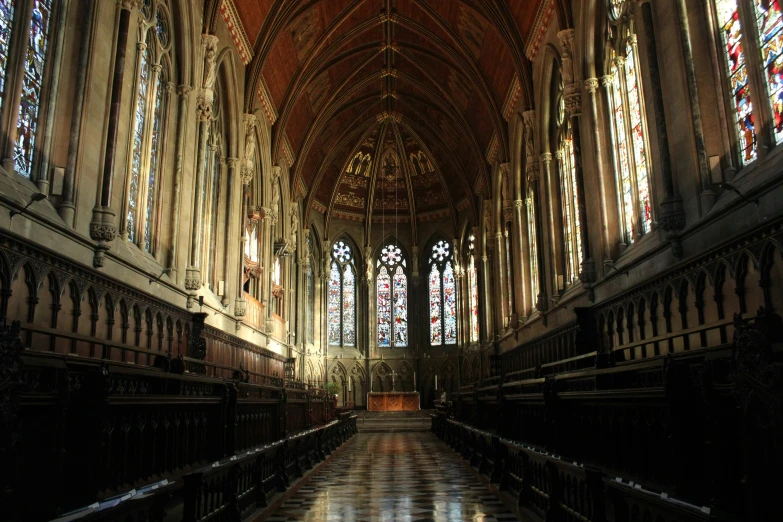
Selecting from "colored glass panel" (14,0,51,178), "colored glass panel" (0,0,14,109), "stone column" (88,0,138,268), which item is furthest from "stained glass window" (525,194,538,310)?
"colored glass panel" (0,0,14,109)

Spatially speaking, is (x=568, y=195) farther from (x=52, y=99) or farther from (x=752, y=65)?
→ (x=52, y=99)

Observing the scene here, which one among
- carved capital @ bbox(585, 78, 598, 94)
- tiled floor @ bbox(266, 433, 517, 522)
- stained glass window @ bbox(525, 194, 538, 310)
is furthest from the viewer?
stained glass window @ bbox(525, 194, 538, 310)

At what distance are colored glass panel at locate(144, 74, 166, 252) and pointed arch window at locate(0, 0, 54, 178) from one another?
13.6 feet

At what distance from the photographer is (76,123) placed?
33.2 ft

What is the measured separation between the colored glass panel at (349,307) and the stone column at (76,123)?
27158 millimetres

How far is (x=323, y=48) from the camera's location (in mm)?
24812

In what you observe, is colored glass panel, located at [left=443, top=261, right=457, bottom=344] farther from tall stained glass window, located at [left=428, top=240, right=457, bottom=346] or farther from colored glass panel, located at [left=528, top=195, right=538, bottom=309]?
colored glass panel, located at [left=528, top=195, right=538, bottom=309]

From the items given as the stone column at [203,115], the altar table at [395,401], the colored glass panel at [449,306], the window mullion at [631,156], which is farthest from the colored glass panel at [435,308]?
the window mullion at [631,156]

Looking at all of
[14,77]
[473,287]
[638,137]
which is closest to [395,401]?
[473,287]

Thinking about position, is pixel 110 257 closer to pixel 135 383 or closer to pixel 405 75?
pixel 135 383

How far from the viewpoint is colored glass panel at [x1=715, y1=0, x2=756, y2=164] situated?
893cm

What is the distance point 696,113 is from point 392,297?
28.2 metres

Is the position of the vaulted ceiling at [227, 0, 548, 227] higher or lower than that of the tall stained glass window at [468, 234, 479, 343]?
higher

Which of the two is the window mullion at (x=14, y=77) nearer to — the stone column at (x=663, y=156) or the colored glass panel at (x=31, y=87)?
the colored glass panel at (x=31, y=87)
